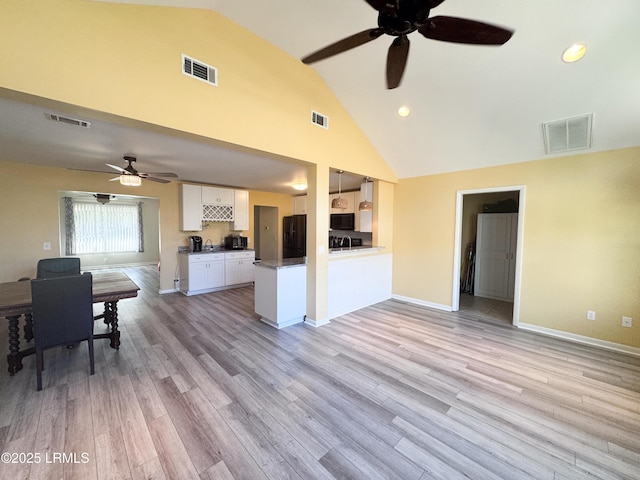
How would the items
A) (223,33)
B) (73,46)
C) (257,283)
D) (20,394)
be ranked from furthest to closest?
(257,283) → (223,33) → (20,394) → (73,46)

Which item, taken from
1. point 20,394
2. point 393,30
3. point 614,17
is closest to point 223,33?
Answer: point 393,30

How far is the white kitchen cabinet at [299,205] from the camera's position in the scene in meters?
6.96

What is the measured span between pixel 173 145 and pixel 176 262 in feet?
11.7

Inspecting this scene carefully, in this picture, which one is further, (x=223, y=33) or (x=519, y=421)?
(x=223, y=33)

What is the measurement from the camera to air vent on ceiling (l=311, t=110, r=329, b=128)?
11.4 ft

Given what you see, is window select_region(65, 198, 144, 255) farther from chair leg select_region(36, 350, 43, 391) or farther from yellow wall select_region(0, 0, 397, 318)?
yellow wall select_region(0, 0, 397, 318)

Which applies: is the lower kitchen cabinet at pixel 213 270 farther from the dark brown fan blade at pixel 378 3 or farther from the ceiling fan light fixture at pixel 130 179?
the dark brown fan blade at pixel 378 3

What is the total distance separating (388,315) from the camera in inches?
171

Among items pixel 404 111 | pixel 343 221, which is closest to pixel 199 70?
pixel 404 111

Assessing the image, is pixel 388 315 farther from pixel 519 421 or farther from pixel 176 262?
pixel 176 262

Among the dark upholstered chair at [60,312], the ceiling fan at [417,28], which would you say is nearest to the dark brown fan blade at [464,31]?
the ceiling fan at [417,28]

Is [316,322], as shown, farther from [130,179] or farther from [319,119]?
[130,179]

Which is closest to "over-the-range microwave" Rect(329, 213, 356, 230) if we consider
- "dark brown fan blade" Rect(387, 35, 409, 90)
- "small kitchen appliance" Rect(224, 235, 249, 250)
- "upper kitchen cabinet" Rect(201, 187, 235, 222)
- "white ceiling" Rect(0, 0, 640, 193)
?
"white ceiling" Rect(0, 0, 640, 193)

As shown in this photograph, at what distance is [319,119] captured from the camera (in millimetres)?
3572
